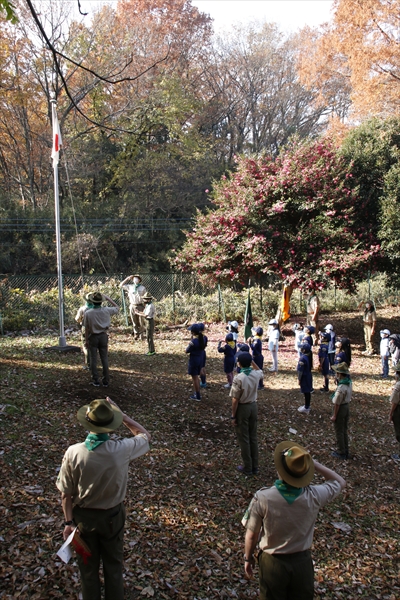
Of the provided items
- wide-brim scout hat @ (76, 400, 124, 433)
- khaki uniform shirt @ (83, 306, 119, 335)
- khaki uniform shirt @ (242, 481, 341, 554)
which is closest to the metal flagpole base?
khaki uniform shirt @ (83, 306, 119, 335)

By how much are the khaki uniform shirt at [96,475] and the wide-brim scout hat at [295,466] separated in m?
1.21

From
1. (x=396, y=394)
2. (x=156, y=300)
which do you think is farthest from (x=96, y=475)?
(x=156, y=300)

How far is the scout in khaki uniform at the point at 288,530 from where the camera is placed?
132 inches

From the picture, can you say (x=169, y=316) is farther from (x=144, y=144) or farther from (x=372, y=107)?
(x=144, y=144)

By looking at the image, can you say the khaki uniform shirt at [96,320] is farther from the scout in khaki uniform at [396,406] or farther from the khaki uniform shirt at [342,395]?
the scout in khaki uniform at [396,406]

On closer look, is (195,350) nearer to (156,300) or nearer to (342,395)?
(342,395)

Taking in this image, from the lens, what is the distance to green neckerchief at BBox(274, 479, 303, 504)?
3365 millimetres

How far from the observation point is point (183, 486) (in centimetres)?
640

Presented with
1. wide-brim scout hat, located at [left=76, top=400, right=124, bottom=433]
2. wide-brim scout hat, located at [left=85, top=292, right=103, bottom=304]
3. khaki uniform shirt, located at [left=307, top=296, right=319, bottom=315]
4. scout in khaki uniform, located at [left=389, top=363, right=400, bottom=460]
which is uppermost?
wide-brim scout hat, located at [left=85, top=292, right=103, bottom=304]

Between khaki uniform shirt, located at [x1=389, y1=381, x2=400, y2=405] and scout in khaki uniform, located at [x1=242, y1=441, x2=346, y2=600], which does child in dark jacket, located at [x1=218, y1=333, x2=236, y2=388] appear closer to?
khaki uniform shirt, located at [x1=389, y1=381, x2=400, y2=405]

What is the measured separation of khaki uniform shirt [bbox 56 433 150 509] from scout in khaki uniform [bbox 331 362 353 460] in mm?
4673

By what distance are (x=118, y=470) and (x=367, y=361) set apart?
523 inches

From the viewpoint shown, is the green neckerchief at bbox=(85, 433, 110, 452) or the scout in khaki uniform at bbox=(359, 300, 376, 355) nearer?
the green neckerchief at bbox=(85, 433, 110, 452)

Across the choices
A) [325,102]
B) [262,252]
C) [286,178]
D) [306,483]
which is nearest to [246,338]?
[262,252]
